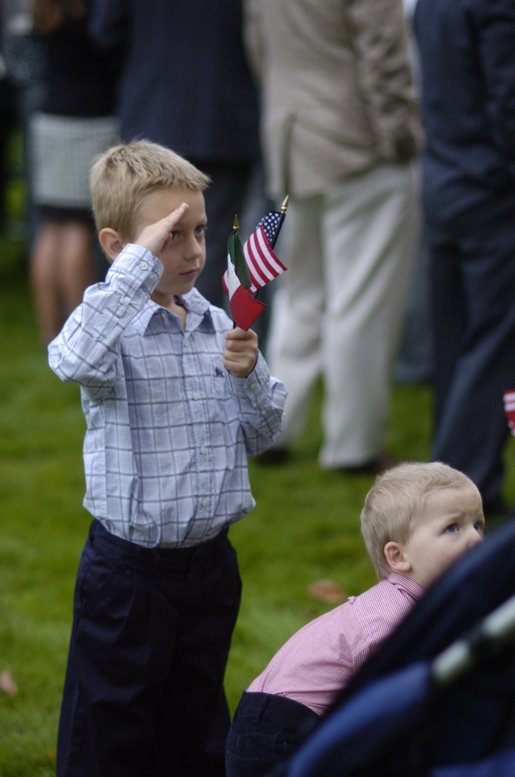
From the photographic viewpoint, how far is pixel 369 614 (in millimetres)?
2023

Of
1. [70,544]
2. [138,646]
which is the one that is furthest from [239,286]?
[70,544]

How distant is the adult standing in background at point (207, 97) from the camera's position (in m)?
4.70

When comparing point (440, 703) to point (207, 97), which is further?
point (207, 97)

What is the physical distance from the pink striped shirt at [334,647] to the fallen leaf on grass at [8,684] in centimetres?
115

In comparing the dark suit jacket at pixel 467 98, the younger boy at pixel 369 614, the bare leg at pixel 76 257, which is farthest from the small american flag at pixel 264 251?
the bare leg at pixel 76 257

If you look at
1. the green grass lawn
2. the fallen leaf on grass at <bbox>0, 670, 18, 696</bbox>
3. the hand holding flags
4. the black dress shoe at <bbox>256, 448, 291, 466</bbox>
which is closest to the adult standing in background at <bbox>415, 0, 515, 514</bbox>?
the green grass lawn

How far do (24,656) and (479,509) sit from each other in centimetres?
160

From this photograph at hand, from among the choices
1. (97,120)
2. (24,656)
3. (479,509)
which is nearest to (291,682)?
(479,509)

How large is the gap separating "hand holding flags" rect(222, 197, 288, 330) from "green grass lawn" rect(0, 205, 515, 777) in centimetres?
125

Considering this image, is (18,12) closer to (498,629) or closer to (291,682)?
(291,682)

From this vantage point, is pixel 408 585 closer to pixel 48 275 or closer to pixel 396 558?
pixel 396 558

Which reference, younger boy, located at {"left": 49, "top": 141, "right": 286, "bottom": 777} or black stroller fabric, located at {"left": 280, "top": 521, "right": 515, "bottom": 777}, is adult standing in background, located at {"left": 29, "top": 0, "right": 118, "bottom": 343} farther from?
black stroller fabric, located at {"left": 280, "top": 521, "right": 515, "bottom": 777}

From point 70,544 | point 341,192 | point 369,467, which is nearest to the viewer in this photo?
point 70,544

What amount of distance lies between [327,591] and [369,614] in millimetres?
1558
